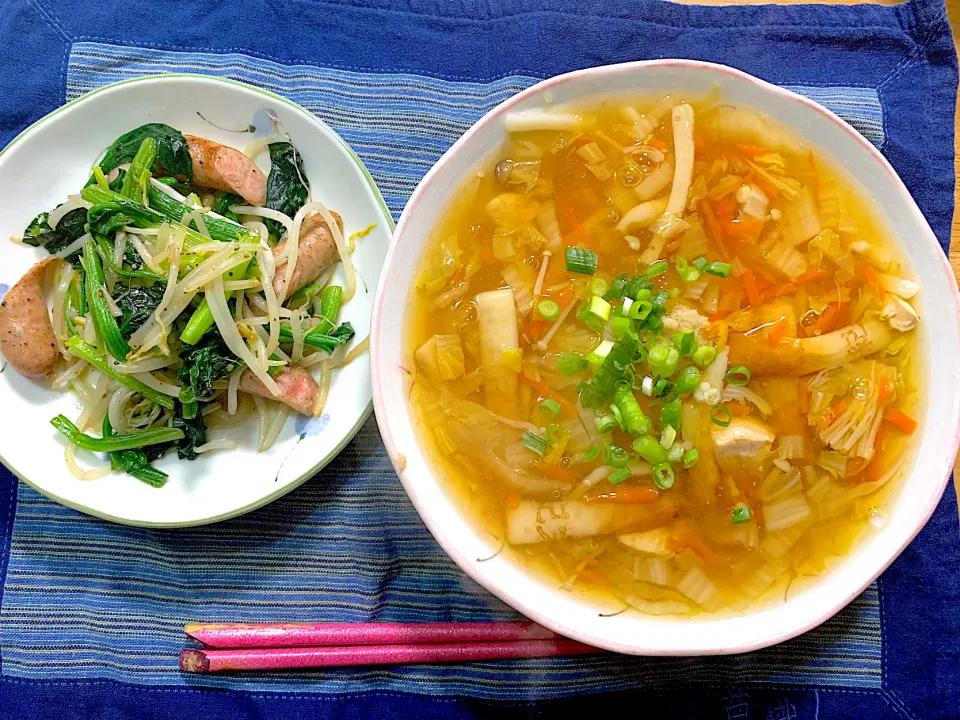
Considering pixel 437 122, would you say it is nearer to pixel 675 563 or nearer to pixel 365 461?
pixel 365 461

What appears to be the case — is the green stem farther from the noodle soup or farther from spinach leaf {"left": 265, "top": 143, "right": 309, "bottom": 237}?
the noodle soup

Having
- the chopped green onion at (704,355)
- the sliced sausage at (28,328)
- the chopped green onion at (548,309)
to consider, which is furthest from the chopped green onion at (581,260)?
the sliced sausage at (28,328)

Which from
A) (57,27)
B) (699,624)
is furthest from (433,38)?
(699,624)

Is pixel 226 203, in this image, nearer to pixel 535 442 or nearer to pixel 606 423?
pixel 535 442

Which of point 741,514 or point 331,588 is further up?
point 741,514

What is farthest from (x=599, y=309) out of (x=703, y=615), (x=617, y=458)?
(x=703, y=615)

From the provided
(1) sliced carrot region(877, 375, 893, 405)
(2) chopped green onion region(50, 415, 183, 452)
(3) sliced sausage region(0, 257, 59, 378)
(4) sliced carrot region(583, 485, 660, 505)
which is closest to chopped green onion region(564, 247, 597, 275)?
(4) sliced carrot region(583, 485, 660, 505)
